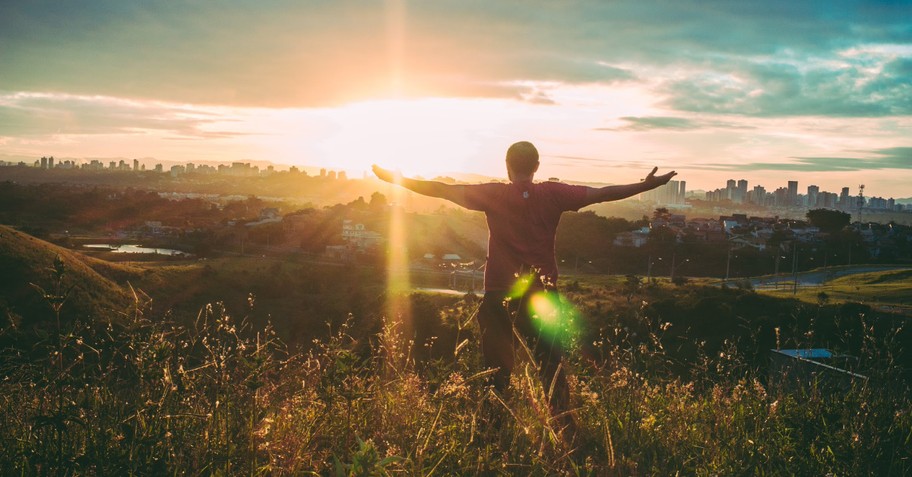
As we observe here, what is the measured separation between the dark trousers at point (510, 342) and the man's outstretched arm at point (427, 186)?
2.47ft

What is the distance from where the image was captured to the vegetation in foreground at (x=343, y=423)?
7.61 ft

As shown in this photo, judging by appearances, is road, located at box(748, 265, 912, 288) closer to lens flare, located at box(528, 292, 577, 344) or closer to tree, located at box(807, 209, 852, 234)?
tree, located at box(807, 209, 852, 234)

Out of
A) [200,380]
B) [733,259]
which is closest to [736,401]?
[200,380]

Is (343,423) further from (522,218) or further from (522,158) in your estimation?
(522,158)

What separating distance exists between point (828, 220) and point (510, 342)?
116720mm

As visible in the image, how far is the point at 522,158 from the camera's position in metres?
4.24

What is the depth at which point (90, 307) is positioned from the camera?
3806cm

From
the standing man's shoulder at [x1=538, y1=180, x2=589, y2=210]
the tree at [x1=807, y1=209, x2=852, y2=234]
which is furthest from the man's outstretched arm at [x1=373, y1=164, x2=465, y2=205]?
the tree at [x1=807, y1=209, x2=852, y2=234]

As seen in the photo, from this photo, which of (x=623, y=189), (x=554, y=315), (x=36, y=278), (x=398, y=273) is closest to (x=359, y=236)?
(x=398, y=273)

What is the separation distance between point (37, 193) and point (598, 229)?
10678 centimetres

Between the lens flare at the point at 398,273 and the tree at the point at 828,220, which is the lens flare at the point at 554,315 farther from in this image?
the tree at the point at 828,220

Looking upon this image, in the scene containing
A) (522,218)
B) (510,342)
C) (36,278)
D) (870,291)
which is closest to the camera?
(510,342)

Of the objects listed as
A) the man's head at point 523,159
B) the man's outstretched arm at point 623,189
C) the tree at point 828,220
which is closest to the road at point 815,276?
the tree at point 828,220

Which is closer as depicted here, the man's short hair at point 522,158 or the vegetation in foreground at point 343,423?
the vegetation in foreground at point 343,423
